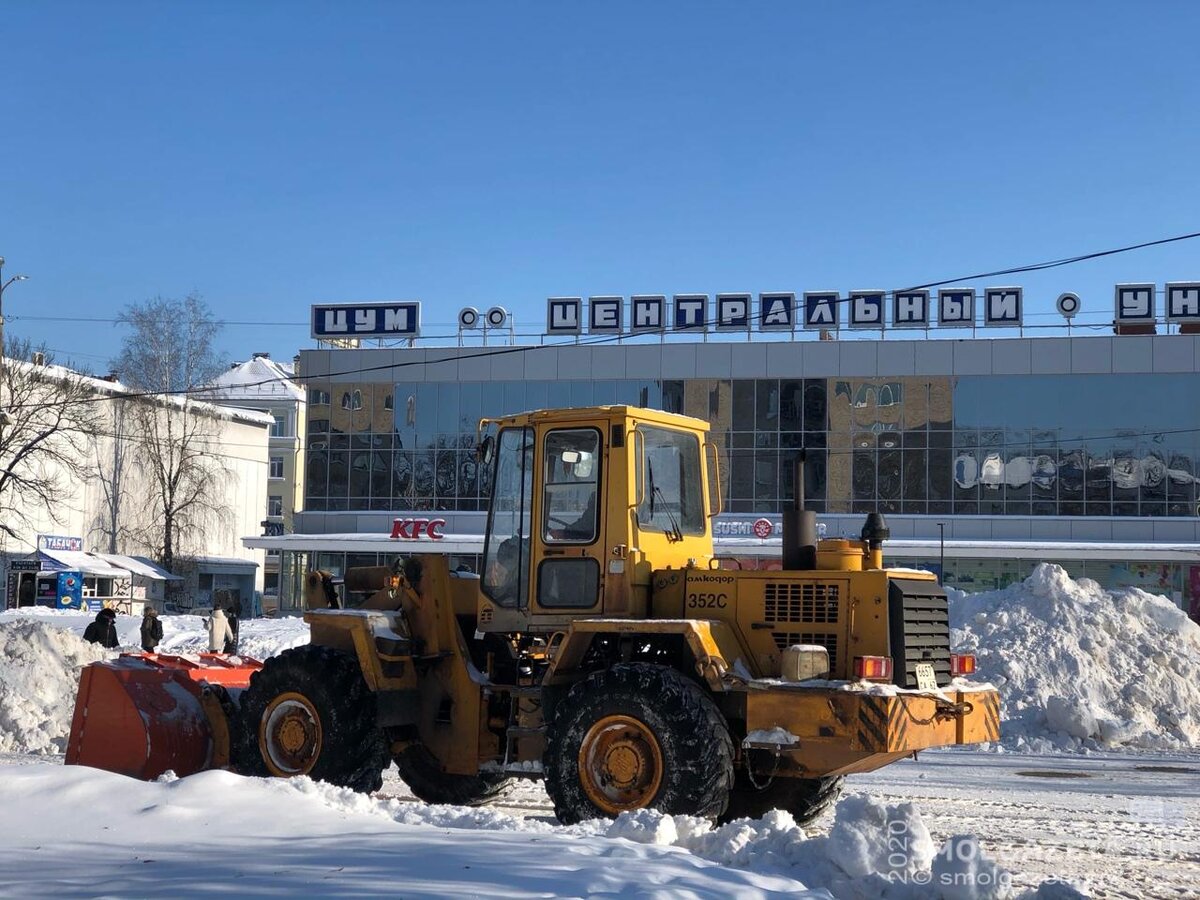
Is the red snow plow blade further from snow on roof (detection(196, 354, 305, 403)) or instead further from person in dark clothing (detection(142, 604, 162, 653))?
snow on roof (detection(196, 354, 305, 403))

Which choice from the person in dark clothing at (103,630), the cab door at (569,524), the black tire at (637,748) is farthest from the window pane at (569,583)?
the person in dark clothing at (103,630)

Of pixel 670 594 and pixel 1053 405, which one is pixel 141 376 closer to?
pixel 1053 405

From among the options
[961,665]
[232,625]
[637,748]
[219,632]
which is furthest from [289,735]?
[232,625]

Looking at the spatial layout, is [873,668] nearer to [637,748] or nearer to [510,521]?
[637,748]

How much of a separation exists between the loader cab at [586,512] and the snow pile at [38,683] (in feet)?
20.1

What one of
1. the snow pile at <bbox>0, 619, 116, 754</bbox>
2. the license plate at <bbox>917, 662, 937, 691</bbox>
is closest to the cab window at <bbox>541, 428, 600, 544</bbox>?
the license plate at <bbox>917, 662, 937, 691</bbox>

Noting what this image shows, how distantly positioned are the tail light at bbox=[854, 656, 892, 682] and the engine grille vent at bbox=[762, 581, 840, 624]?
0.44 m

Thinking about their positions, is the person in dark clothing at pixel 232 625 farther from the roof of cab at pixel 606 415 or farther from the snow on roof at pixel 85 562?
the snow on roof at pixel 85 562

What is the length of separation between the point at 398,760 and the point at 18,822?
3585 mm

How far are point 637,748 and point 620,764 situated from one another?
166 millimetres

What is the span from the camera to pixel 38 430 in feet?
170

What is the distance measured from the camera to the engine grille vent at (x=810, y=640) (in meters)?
8.81

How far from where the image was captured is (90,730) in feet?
34.0

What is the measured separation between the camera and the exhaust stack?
30.4 ft
